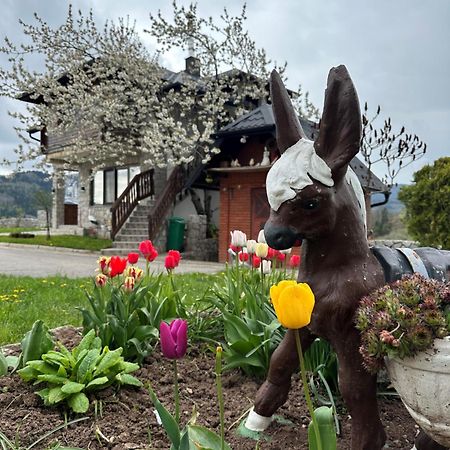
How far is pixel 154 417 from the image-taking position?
2.19 m

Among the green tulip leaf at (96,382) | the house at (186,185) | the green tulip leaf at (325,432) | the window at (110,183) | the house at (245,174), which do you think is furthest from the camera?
the window at (110,183)

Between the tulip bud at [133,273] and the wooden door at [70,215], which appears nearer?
the tulip bud at [133,273]

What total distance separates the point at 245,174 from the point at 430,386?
1209cm

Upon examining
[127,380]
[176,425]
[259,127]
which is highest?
[259,127]

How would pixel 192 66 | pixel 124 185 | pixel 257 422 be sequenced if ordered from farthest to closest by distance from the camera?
pixel 124 185, pixel 192 66, pixel 257 422

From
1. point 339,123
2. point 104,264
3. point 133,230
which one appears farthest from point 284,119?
point 133,230

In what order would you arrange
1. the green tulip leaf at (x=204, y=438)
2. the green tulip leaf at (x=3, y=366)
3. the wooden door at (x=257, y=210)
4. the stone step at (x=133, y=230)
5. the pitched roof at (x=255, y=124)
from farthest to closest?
the stone step at (x=133, y=230) < the wooden door at (x=257, y=210) < the pitched roof at (x=255, y=124) < the green tulip leaf at (x=3, y=366) < the green tulip leaf at (x=204, y=438)

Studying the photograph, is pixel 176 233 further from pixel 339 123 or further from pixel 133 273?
pixel 339 123

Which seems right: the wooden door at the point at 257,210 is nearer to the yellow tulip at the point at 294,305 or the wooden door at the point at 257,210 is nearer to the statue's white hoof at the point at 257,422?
the statue's white hoof at the point at 257,422

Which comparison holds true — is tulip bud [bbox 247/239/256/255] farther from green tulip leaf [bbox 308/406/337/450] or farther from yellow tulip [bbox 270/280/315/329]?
yellow tulip [bbox 270/280/315/329]

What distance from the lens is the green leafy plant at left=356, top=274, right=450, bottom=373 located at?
4.47 feet

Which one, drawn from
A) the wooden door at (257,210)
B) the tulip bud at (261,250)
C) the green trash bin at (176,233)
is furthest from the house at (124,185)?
the tulip bud at (261,250)

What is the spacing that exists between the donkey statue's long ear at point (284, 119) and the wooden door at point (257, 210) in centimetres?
1115

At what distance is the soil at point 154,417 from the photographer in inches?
77.6
